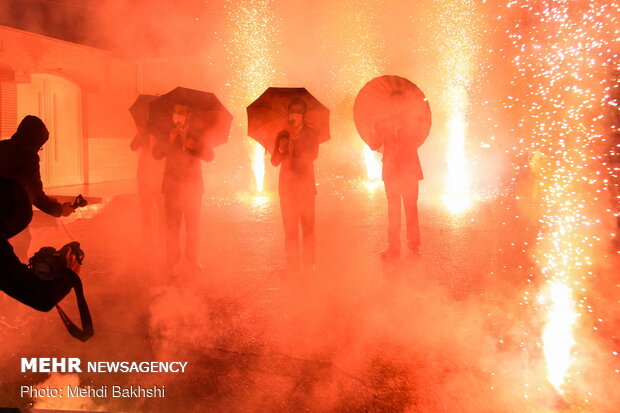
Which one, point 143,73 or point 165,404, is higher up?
point 143,73

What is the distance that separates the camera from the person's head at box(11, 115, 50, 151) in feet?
7.94

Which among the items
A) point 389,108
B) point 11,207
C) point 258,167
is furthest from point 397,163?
point 258,167

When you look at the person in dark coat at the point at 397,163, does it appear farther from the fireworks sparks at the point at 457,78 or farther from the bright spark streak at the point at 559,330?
the bright spark streak at the point at 559,330

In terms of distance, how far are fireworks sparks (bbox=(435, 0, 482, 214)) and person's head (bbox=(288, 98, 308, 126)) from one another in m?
1.07

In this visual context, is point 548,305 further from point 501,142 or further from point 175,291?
point 175,291

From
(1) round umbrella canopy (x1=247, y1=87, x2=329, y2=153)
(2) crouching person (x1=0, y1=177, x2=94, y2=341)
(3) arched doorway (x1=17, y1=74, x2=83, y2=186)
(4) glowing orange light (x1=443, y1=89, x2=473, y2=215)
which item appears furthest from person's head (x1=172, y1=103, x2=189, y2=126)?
(3) arched doorway (x1=17, y1=74, x2=83, y2=186)

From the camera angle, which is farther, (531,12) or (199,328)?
(199,328)

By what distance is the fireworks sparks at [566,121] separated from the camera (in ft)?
5.12

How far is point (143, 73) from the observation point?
11.7 metres

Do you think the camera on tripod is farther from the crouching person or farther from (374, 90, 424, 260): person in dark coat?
(374, 90, 424, 260): person in dark coat

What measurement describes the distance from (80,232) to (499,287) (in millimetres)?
4842

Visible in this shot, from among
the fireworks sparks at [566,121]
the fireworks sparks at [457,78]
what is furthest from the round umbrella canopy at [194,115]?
the fireworks sparks at [566,121]

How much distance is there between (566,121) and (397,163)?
244 centimetres

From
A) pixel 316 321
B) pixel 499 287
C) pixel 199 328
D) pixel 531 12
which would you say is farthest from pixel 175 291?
pixel 531 12
